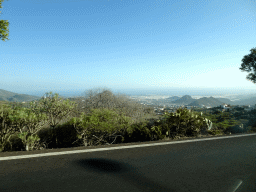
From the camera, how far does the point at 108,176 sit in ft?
9.68

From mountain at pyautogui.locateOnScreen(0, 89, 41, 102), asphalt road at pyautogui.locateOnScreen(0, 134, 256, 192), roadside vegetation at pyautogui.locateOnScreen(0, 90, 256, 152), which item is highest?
mountain at pyautogui.locateOnScreen(0, 89, 41, 102)

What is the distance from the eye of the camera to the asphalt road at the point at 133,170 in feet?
8.66

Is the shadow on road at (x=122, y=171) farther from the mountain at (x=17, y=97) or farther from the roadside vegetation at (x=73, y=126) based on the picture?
the mountain at (x=17, y=97)

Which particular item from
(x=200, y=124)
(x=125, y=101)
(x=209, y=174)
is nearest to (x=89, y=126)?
(x=209, y=174)

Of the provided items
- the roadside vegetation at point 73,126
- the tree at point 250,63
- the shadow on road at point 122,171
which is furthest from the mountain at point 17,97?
the tree at point 250,63

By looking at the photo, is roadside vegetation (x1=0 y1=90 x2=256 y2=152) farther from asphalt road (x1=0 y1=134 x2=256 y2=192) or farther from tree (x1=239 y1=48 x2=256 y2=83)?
tree (x1=239 y1=48 x2=256 y2=83)

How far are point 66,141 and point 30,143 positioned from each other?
1021 mm

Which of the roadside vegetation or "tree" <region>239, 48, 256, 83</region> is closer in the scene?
the roadside vegetation

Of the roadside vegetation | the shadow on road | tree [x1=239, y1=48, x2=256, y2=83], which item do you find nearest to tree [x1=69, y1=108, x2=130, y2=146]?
the roadside vegetation

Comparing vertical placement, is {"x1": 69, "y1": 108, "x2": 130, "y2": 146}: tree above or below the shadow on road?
above

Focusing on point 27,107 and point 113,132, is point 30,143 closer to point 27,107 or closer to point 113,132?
point 27,107

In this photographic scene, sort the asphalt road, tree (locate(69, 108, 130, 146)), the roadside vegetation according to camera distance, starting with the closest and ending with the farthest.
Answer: the asphalt road < the roadside vegetation < tree (locate(69, 108, 130, 146))

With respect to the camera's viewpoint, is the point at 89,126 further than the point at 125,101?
No

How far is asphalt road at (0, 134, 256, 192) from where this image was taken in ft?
8.66
